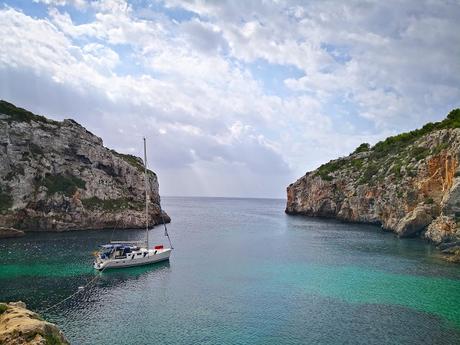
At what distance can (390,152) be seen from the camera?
14575 centimetres

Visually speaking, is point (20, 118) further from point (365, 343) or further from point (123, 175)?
point (365, 343)

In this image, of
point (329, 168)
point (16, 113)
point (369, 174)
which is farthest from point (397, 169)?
point (16, 113)

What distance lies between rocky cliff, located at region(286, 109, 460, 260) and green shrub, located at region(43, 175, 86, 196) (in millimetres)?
92446

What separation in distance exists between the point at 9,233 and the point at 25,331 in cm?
7683

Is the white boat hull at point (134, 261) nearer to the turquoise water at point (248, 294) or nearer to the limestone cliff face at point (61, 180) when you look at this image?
the turquoise water at point (248, 294)

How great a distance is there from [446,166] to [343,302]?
67152 mm

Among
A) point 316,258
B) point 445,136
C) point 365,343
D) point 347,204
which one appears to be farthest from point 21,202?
point 445,136

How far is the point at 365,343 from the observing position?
33312mm

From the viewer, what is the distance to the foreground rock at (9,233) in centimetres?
8569

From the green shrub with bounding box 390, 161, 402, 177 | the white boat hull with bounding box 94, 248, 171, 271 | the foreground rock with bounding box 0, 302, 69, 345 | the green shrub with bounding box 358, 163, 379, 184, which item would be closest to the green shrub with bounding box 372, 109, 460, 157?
the green shrub with bounding box 358, 163, 379, 184

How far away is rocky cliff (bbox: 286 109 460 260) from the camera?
88938 millimetres

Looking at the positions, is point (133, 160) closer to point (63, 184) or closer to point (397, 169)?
point (63, 184)

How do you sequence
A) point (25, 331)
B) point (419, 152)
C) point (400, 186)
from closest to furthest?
1. point (25, 331)
2. point (400, 186)
3. point (419, 152)

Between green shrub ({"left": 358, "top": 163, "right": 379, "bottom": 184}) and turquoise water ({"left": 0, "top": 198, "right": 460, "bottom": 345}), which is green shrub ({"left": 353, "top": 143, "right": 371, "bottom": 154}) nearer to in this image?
green shrub ({"left": 358, "top": 163, "right": 379, "bottom": 184})
